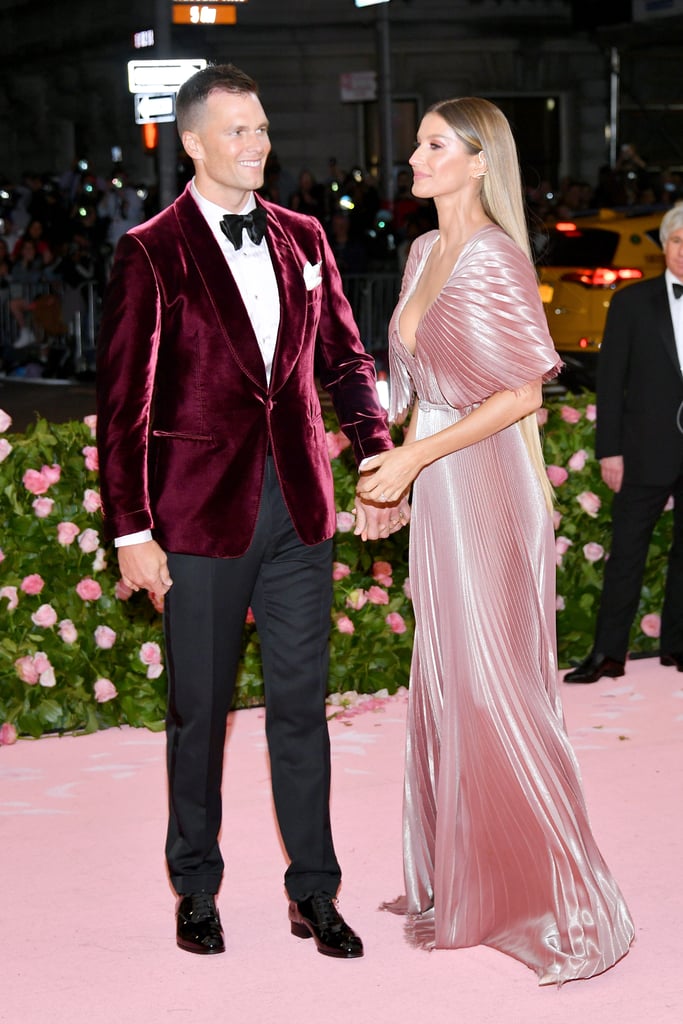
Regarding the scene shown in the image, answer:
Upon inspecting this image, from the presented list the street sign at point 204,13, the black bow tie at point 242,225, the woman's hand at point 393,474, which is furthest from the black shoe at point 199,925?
the street sign at point 204,13

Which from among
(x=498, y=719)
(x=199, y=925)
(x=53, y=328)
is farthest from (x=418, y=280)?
(x=53, y=328)

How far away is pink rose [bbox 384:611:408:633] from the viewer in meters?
7.00

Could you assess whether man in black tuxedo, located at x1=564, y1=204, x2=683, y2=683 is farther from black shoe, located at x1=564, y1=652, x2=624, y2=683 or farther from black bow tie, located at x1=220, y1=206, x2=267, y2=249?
black bow tie, located at x1=220, y1=206, x2=267, y2=249

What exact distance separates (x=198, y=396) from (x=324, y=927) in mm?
1531

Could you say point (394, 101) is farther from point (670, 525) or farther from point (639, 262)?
point (670, 525)

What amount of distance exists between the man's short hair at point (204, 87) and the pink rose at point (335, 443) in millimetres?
2898

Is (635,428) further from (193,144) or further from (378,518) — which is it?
(193,144)

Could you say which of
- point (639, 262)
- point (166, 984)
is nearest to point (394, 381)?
point (166, 984)

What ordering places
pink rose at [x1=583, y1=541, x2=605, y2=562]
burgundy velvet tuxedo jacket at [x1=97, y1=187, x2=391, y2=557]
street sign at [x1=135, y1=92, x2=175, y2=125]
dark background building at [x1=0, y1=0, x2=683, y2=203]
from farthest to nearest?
dark background building at [x1=0, y1=0, x2=683, y2=203] < street sign at [x1=135, y1=92, x2=175, y2=125] < pink rose at [x1=583, y1=541, x2=605, y2=562] < burgundy velvet tuxedo jacket at [x1=97, y1=187, x2=391, y2=557]

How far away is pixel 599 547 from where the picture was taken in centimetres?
Answer: 752

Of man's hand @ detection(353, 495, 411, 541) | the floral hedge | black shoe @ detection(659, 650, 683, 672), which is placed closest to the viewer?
man's hand @ detection(353, 495, 411, 541)

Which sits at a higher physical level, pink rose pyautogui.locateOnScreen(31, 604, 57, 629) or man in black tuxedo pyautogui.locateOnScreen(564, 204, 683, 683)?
man in black tuxedo pyautogui.locateOnScreen(564, 204, 683, 683)

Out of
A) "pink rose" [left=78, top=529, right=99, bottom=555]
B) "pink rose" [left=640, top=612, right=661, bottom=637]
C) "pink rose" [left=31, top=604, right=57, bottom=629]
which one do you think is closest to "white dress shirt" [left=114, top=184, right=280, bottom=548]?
"pink rose" [left=78, top=529, right=99, bottom=555]

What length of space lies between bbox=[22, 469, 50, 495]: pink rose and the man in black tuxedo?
8.35ft
